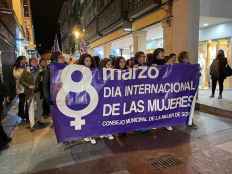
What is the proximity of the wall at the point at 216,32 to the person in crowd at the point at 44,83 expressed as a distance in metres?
7.89

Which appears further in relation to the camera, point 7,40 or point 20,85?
point 7,40

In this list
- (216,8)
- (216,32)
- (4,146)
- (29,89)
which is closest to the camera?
(4,146)

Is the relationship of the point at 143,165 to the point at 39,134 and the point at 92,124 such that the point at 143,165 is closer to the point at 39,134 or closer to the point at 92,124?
the point at 92,124

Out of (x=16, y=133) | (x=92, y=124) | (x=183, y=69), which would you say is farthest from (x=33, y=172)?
(x=183, y=69)

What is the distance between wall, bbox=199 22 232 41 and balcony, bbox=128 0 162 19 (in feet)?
10.7

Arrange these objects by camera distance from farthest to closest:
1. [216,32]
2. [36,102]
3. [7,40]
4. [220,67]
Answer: [216,32]
[7,40]
[220,67]
[36,102]

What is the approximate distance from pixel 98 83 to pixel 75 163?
1.46 m

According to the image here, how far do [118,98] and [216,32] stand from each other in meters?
8.12

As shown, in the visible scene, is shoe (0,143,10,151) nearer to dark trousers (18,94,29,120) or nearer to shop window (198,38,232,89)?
dark trousers (18,94,29,120)

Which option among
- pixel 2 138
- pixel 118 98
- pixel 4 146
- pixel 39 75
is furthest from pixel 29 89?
pixel 118 98

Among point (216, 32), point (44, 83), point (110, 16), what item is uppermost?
point (110, 16)

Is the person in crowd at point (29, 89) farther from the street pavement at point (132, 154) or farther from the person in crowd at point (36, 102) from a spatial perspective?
the street pavement at point (132, 154)

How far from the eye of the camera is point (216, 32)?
34.8 ft

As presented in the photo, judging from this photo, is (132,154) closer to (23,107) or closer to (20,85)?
(20,85)
